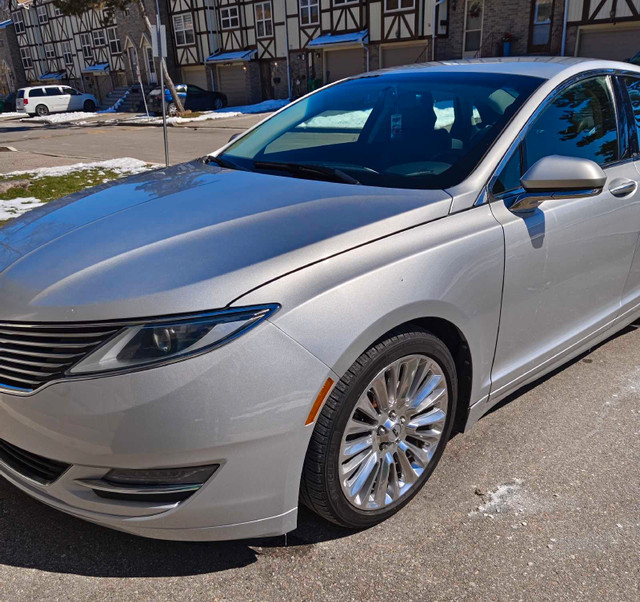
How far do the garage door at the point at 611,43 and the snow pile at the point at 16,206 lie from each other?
71.8ft

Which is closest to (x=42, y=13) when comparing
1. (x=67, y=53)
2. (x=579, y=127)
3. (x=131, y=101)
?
(x=67, y=53)

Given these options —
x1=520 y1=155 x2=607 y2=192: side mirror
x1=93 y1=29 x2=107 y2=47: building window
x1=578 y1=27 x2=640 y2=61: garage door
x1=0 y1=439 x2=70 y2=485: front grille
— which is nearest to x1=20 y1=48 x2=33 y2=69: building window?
x1=93 y1=29 x2=107 y2=47: building window

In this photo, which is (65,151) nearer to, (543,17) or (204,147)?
(204,147)

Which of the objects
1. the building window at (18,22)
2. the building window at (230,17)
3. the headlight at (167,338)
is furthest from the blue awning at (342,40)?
the building window at (18,22)

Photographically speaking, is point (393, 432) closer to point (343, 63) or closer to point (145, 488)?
point (145, 488)

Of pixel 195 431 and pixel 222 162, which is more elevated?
pixel 222 162

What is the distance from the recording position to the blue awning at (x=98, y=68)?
143 ft

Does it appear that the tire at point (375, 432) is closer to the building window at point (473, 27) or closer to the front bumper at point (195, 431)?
the front bumper at point (195, 431)

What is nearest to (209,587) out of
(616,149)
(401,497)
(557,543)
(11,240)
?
(401,497)

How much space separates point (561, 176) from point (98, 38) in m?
48.8

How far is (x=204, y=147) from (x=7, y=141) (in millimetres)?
9823

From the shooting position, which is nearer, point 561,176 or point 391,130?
point 561,176

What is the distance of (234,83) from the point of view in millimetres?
36969

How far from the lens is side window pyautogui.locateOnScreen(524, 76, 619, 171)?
275 cm
